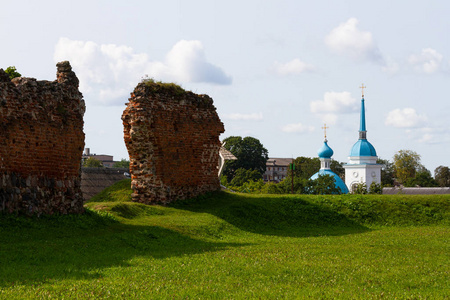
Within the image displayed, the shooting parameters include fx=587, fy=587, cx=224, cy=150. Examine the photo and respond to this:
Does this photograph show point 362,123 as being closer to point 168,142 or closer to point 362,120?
point 362,120

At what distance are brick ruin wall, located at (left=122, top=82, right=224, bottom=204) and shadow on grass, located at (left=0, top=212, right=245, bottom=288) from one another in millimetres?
3705

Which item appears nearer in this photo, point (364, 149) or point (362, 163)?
point (362, 163)

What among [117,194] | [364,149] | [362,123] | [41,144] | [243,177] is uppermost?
[362,123]

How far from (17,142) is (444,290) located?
31.3 ft

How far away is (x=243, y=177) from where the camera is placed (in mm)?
70562

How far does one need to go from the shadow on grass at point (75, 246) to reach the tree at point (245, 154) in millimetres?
63054

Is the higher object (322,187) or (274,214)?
(322,187)

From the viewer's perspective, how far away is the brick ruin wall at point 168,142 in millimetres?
18156

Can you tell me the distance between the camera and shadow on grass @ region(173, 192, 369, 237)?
707 inches

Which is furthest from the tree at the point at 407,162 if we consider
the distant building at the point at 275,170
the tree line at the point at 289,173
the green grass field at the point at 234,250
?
the green grass field at the point at 234,250

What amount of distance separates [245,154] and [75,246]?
68.2 meters

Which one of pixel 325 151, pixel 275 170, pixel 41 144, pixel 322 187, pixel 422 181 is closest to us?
pixel 41 144

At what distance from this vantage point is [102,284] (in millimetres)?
7941

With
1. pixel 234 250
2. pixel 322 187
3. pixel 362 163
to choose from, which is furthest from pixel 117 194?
pixel 362 163
